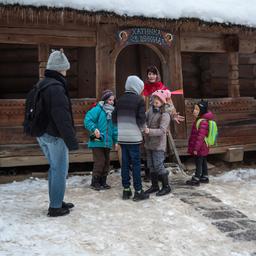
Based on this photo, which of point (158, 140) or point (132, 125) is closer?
point (132, 125)

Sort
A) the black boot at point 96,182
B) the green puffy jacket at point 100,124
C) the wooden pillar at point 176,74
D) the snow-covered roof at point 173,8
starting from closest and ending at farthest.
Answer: the green puffy jacket at point 100,124
the black boot at point 96,182
the snow-covered roof at point 173,8
the wooden pillar at point 176,74

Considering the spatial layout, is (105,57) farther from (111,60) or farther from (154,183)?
(154,183)

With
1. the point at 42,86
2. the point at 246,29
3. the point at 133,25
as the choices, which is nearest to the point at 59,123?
the point at 42,86

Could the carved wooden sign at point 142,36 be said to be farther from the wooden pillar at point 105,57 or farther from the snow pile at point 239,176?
the snow pile at point 239,176

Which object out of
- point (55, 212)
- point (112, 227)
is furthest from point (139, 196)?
point (55, 212)

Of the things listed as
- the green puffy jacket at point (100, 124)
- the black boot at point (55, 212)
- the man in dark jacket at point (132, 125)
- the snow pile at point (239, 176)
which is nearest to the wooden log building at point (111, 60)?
the snow pile at point (239, 176)

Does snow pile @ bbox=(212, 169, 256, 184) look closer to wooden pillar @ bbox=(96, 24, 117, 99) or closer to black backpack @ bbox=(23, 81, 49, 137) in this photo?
wooden pillar @ bbox=(96, 24, 117, 99)

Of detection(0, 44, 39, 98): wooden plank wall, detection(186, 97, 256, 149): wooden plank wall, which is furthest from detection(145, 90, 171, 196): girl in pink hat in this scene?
detection(0, 44, 39, 98): wooden plank wall

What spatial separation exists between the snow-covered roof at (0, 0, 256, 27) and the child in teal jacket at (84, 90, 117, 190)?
167 centimetres

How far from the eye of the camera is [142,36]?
23.1 ft

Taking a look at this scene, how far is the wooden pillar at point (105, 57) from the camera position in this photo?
692cm

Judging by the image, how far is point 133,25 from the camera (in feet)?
23.1

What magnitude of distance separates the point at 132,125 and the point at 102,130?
0.76m

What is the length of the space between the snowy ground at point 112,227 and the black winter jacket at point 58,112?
854 mm
